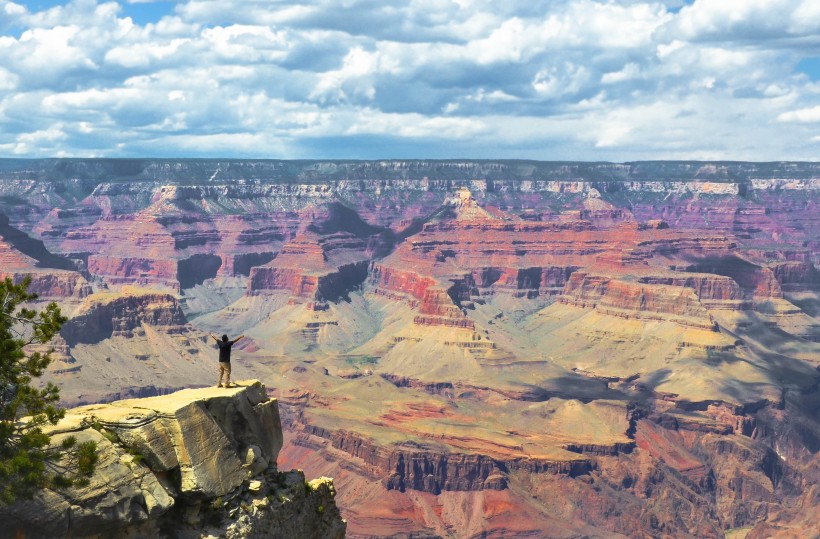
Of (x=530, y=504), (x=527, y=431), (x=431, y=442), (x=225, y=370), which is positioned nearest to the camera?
(x=225, y=370)

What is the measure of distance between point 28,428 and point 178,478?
4023 mm

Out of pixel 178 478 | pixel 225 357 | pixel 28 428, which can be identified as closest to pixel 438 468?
pixel 225 357

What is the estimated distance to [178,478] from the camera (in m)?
30.2

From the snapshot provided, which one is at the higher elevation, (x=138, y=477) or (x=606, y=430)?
(x=138, y=477)

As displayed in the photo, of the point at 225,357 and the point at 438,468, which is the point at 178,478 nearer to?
the point at 225,357

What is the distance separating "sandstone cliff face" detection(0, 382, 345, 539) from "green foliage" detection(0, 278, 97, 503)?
0.39m

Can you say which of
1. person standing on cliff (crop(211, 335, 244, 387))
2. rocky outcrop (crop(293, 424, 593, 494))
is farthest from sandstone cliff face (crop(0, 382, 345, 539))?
rocky outcrop (crop(293, 424, 593, 494))

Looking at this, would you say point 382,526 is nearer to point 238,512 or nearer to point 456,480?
point 456,480

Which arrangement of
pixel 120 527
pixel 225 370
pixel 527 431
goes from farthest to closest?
pixel 527 431 → pixel 225 370 → pixel 120 527

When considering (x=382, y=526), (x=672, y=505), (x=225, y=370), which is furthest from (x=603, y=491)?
(x=225, y=370)

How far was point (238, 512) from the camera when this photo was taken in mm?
31500

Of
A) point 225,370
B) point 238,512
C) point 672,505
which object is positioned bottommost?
point 672,505

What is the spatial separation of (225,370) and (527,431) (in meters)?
154

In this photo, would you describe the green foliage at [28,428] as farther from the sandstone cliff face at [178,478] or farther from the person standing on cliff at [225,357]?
the person standing on cliff at [225,357]
